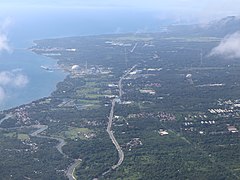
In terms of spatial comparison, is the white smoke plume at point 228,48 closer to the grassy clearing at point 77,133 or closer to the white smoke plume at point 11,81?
the white smoke plume at point 11,81

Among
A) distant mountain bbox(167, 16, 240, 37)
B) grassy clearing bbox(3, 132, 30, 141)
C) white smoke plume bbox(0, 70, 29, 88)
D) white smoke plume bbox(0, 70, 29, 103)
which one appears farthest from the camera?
distant mountain bbox(167, 16, 240, 37)

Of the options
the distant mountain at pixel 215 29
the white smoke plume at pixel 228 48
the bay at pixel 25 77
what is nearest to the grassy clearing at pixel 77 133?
the bay at pixel 25 77

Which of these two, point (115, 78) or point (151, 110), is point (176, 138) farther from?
point (115, 78)

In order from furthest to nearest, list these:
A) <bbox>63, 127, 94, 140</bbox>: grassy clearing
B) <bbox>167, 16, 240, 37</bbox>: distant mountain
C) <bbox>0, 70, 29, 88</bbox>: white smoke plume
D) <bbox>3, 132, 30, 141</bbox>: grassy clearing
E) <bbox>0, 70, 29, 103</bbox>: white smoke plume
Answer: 1. <bbox>167, 16, 240, 37</bbox>: distant mountain
2. <bbox>0, 70, 29, 88</bbox>: white smoke plume
3. <bbox>0, 70, 29, 103</bbox>: white smoke plume
4. <bbox>63, 127, 94, 140</bbox>: grassy clearing
5. <bbox>3, 132, 30, 141</bbox>: grassy clearing

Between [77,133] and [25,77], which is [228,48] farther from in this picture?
[77,133]

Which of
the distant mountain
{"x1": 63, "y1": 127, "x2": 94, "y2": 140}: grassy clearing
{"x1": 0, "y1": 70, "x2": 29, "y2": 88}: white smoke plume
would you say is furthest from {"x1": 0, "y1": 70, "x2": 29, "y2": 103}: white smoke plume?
the distant mountain

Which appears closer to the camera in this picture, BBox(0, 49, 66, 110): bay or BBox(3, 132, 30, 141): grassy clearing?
BBox(3, 132, 30, 141): grassy clearing

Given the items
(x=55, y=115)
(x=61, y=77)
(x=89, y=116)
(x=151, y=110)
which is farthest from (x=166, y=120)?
(x=61, y=77)

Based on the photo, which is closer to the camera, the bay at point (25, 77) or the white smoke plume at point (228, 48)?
the bay at point (25, 77)

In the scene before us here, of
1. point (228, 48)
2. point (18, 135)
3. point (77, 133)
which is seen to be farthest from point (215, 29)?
point (18, 135)

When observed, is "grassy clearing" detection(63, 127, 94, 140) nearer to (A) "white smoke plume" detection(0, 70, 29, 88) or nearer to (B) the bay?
(B) the bay
